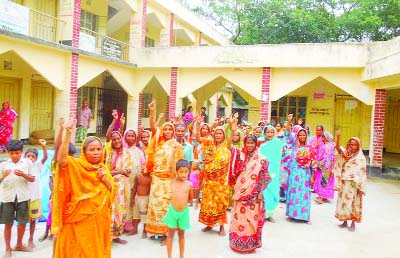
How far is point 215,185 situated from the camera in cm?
496

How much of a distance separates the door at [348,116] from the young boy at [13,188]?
481 inches

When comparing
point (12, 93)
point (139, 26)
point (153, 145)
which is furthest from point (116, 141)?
point (139, 26)

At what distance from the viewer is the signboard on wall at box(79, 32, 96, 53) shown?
11.3m

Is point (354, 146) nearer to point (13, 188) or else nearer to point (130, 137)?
point (130, 137)

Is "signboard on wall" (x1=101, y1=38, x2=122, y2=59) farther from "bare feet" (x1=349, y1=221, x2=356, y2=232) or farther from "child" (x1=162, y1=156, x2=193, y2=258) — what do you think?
"bare feet" (x1=349, y1=221, x2=356, y2=232)

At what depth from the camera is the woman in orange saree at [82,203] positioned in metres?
2.81

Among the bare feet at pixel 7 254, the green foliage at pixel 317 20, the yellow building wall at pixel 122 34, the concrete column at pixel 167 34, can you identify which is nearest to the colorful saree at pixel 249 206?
the bare feet at pixel 7 254

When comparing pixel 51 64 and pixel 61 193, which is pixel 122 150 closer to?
pixel 61 193

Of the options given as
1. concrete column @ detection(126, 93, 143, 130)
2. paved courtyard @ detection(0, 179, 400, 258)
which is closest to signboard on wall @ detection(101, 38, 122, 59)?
concrete column @ detection(126, 93, 143, 130)

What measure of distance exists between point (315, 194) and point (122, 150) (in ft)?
16.8

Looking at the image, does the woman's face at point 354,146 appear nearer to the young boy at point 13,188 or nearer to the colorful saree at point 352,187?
the colorful saree at point 352,187

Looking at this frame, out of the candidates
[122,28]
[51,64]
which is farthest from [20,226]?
[122,28]

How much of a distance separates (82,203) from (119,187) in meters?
1.57

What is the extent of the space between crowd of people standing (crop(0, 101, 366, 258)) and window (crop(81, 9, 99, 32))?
9.58m
